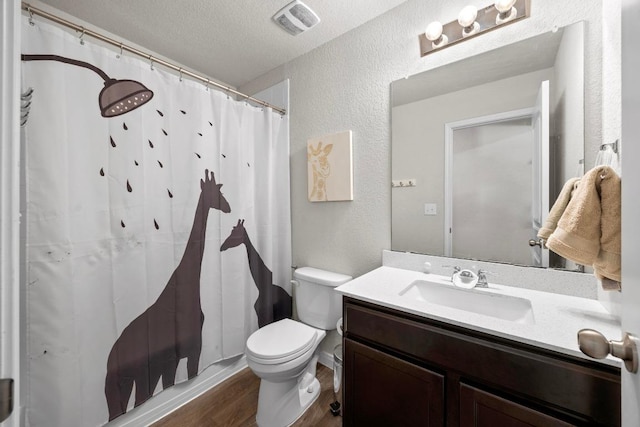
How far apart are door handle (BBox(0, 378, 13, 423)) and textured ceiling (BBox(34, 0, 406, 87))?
6.09ft

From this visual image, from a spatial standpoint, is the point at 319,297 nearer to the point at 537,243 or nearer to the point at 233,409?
the point at 233,409

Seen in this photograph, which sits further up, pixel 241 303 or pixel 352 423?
pixel 241 303

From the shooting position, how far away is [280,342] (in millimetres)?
1449

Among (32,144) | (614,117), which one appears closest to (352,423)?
(614,117)

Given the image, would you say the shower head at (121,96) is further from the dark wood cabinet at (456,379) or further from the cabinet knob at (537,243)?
the cabinet knob at (537,243)

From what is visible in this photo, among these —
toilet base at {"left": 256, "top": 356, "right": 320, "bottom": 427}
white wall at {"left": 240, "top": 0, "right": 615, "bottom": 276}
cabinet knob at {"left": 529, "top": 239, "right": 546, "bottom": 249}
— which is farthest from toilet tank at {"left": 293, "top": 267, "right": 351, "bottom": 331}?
cabinet knob at {"left": 529, "top": 239, "right": 546, "bottom": 249}

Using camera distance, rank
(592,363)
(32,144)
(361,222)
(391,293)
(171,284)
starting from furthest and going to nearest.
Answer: (361,222)
(171,284)
(391,293)
(32,144)
(592,363)

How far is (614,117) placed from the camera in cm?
88

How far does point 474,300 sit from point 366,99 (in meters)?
1.33

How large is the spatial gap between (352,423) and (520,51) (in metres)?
1.92

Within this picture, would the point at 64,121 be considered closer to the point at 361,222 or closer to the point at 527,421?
the point at 361,222

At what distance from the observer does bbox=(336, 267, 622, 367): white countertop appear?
77 centimetres

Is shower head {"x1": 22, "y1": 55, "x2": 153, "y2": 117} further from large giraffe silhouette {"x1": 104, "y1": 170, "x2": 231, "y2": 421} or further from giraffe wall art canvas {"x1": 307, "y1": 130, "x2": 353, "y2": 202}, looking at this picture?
giraffe wall art canvas {"x1": 307, "y1": 130, "x2": 353, "y2": 202}

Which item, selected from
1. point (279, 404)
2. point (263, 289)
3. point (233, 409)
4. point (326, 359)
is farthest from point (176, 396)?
point (326, 359)
